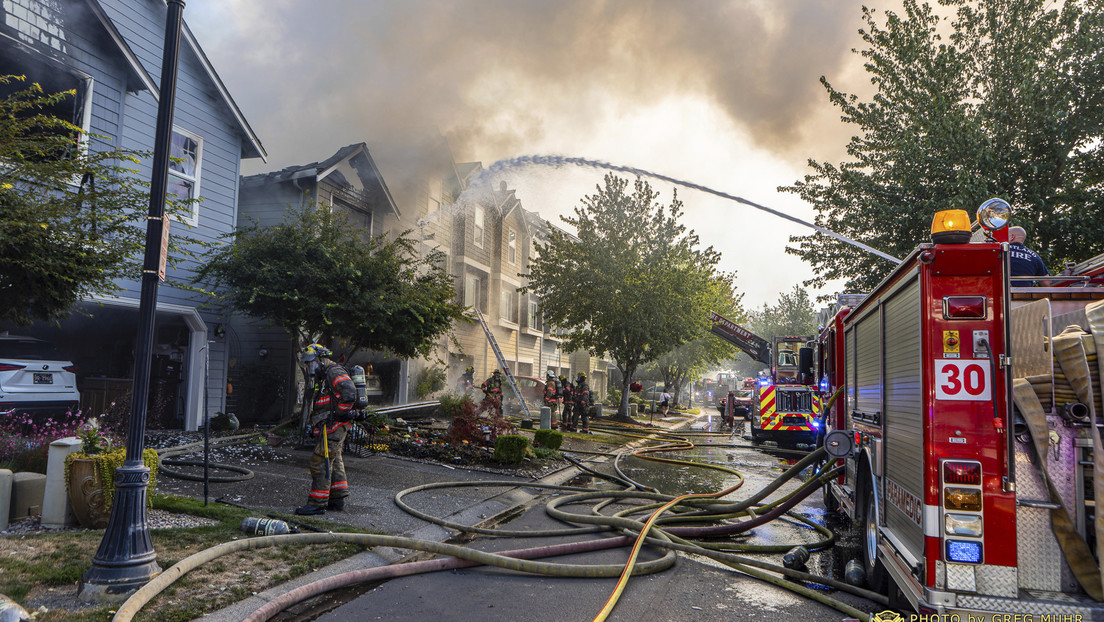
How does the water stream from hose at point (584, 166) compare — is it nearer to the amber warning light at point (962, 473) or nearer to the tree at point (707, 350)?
the amber warning light at point (962, 473)

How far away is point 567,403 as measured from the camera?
61.6 feet

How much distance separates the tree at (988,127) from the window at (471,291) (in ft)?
44.0

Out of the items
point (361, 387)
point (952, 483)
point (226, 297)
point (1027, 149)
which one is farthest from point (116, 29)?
point (1027, 149)

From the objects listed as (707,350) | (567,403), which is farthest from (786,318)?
(567,403)

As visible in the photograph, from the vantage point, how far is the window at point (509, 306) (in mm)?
27531

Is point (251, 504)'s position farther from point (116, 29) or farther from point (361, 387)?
point (116, 29)

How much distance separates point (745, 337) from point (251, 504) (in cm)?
2176

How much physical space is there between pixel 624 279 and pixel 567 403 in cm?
605

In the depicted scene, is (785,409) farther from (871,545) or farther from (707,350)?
(707,350)

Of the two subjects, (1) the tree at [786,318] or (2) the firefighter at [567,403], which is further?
(1) the tree at [786,318]

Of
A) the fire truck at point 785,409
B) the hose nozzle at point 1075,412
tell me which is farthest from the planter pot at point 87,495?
the fire truck at point 785,409

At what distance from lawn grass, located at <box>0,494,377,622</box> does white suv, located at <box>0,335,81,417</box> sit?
5.35 metres

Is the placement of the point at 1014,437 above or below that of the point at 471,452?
above

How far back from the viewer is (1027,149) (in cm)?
1266
